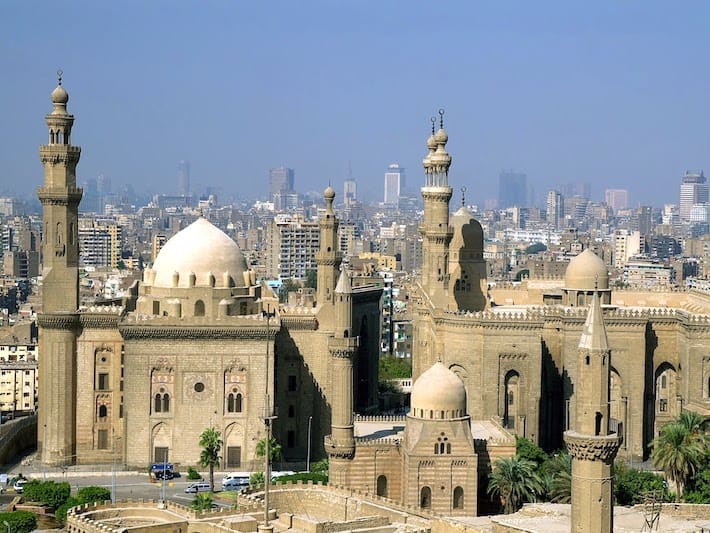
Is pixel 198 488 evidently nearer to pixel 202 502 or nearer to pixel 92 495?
pixel 92 495

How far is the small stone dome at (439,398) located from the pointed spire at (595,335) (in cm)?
1153

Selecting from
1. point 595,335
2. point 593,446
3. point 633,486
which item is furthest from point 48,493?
point 593,446

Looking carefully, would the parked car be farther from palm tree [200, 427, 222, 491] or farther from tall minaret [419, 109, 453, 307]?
tall minaret [419, 109, 453, 307]

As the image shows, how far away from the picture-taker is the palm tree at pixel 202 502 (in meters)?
45.4

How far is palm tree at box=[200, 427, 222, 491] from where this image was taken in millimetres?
52656

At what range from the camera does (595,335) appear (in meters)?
35.3

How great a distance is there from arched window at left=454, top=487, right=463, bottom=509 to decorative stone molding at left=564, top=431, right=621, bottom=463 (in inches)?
496

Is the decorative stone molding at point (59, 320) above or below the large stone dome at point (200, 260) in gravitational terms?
below

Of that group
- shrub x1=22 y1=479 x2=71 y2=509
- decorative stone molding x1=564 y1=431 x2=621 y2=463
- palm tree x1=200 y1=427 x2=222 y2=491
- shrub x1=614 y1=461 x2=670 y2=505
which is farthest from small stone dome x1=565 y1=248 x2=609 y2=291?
decorative stone molding x1=564 y1=431 x2=621 y2=463

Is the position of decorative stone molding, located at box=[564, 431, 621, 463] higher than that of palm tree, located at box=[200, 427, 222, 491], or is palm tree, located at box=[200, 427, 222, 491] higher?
decorative stone molding, located at box=[564, 431, 621, 463]

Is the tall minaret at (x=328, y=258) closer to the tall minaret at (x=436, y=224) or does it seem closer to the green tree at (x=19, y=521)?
the tall minaret at (x=436, y=224)

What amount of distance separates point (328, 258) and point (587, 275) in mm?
9247

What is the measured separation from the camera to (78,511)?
42.4m

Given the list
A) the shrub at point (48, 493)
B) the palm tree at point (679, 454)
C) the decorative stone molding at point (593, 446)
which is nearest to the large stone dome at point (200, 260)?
the shrub at point (48, 493)
